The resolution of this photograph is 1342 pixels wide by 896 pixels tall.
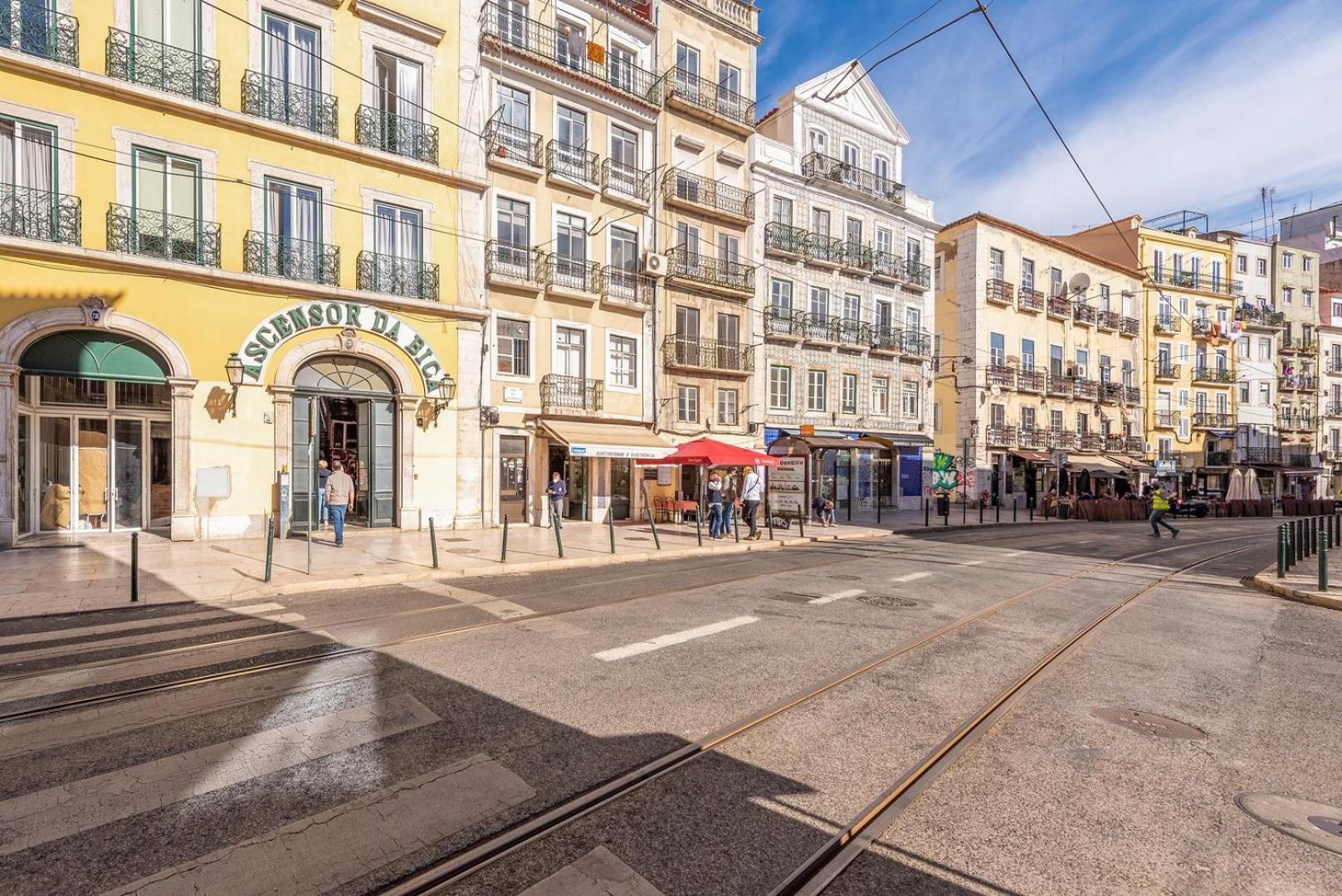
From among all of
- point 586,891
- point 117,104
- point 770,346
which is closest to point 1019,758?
point 586,891

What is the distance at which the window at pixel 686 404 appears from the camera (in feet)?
79.0

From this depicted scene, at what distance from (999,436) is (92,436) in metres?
36.2

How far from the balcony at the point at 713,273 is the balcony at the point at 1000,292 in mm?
15829

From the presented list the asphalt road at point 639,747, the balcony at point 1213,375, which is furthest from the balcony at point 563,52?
the balcony at point 1213,375

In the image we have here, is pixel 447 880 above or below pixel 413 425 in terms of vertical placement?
below

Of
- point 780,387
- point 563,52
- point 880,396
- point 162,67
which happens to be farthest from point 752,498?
point 162,67

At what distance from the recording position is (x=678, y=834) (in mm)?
3432

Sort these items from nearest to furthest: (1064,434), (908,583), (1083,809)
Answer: (1083,809), (908,583), (1064,434)

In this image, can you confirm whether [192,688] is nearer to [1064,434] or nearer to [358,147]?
[358,147]

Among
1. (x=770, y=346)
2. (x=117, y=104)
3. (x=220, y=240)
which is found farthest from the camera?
(x=770, y=346)

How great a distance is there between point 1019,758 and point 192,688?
6.36 metres

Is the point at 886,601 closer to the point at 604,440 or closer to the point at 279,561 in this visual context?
the point at 279,561

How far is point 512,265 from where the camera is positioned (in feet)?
66.1

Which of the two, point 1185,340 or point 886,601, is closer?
point 886,601
